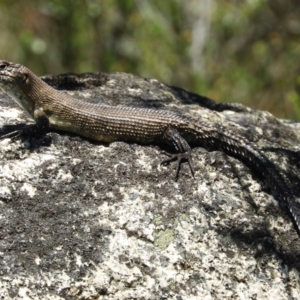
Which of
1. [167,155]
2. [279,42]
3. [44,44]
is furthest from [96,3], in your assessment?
[167,155]

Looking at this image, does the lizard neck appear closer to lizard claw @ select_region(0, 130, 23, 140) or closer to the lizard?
the lizard

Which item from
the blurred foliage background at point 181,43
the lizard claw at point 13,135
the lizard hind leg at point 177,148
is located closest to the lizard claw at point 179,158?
the lizard hind leg at point 177,148

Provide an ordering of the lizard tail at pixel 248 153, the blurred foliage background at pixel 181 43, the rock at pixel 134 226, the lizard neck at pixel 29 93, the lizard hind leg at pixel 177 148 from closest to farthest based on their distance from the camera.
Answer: the rock at pixel 134 226 < the lizard tail at pixel 248 153 < the lizard hind leg at pixel 177 148 < the lizard neck at pixel 29 93 < the blurred foliage background at pixel 181 43

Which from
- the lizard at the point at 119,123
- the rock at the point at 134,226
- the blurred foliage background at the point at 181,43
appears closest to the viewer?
the rock at the point at 134,226

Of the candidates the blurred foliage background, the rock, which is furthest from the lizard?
the blurred foliage background

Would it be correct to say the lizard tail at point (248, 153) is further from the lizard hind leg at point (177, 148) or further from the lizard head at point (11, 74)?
the lizard head at point (11, 74)

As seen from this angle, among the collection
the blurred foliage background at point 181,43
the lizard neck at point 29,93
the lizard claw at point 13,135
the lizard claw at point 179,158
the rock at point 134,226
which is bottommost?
the rock at point 134,226

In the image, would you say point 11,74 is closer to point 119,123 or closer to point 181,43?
point 119,123

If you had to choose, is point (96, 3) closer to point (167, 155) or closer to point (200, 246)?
point (167, 155)

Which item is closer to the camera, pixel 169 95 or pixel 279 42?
pixel 169 95
